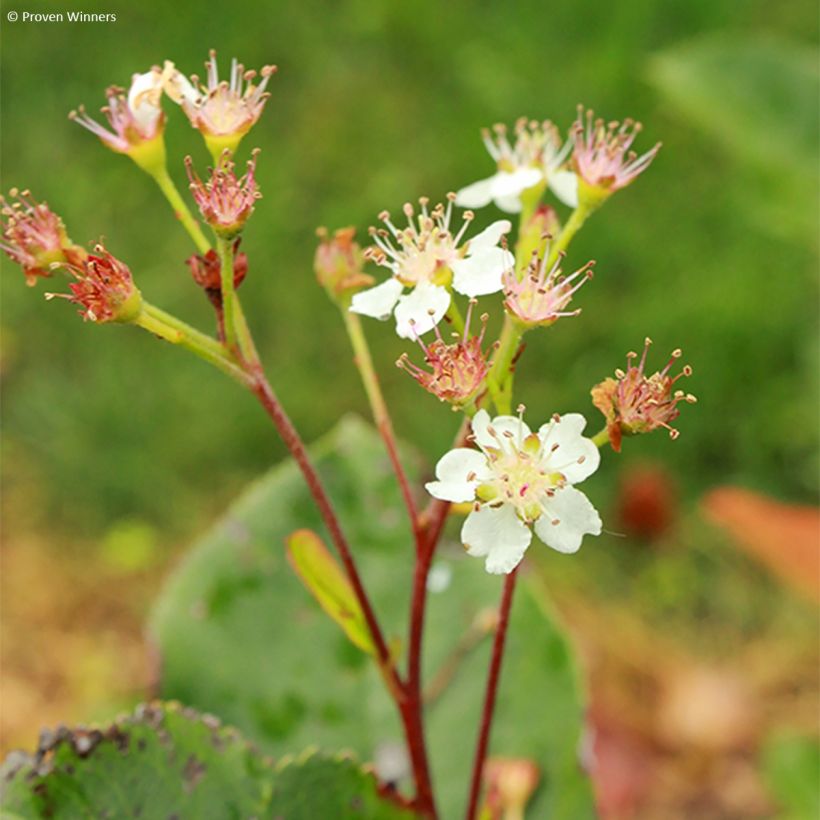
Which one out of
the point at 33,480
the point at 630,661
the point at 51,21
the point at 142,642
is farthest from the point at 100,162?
the point at 630,661

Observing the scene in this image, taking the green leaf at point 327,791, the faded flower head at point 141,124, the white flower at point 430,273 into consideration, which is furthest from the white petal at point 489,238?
the green leaf at point 327,791

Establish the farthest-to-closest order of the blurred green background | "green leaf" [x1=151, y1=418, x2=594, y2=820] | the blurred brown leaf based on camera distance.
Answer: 1. the blurred green background
2. the blurred brown leaf
3. "green leaf" [x1=151, y1=418, x2=594, y2=820]

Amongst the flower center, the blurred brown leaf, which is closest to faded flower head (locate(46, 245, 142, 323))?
the flower center

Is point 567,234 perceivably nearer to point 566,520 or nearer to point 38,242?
point 566,520

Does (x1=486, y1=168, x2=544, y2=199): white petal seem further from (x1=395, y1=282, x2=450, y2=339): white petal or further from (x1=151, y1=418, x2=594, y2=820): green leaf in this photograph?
(x1=151, y1=418, x2=594, y2=820): green leaf

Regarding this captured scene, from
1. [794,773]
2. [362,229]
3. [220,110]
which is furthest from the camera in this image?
[362,229]

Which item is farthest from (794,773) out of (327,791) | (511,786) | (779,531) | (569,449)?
(569,449)
